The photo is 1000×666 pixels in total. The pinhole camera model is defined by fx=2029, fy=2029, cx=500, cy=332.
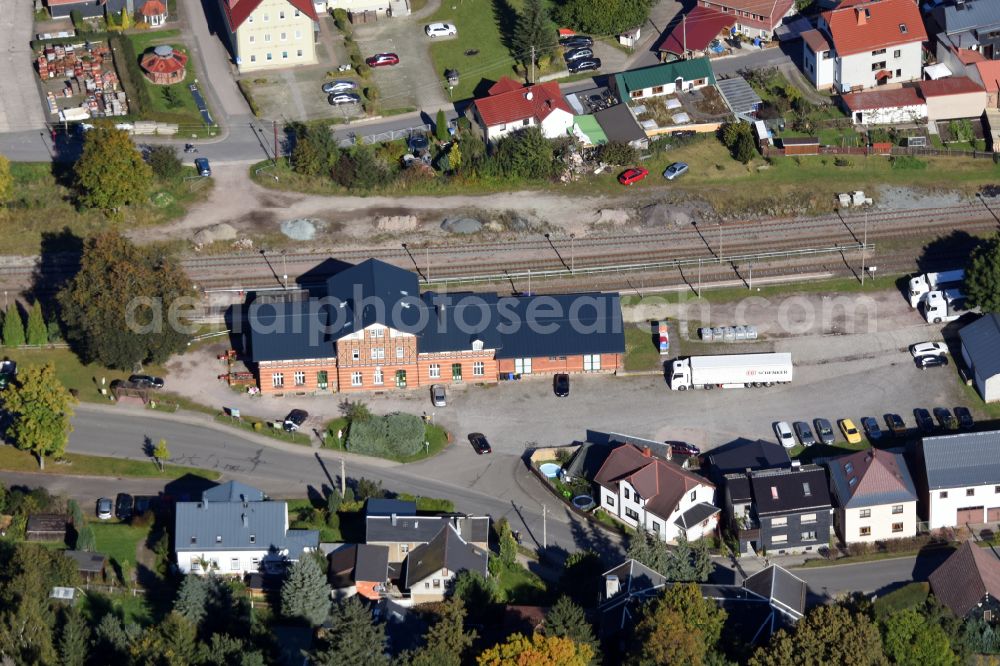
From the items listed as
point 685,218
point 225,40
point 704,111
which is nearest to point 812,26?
point 704,111

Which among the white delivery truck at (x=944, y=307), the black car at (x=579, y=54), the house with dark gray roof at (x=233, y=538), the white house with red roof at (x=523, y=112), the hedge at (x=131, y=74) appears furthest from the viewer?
the black car at (x=579, y=54)

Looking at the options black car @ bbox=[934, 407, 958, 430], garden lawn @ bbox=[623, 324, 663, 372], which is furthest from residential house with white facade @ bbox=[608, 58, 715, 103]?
black car @ bbox=[934, 407, 958, 430]

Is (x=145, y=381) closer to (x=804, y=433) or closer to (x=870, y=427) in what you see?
(x=804, y=433)

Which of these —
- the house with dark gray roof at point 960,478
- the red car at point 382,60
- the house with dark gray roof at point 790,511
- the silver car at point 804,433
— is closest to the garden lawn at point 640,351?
the silver car at point 804,433

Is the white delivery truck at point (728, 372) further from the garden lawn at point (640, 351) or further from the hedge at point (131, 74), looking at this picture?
the hedge at point (131, 74)

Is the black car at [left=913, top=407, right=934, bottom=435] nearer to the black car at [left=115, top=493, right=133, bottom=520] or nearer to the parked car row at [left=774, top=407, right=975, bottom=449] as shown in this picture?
the parked car row at [left=774, top=407, right=975, bottom=449]

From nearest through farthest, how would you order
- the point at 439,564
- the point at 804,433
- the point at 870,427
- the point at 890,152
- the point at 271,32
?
the point at 439,564 → the point at 804,433 → the point at 870,427 → the point at 890,152 → the point at 271,32

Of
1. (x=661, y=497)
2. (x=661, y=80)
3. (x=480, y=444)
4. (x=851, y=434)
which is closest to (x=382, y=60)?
(x=661, y=80)
